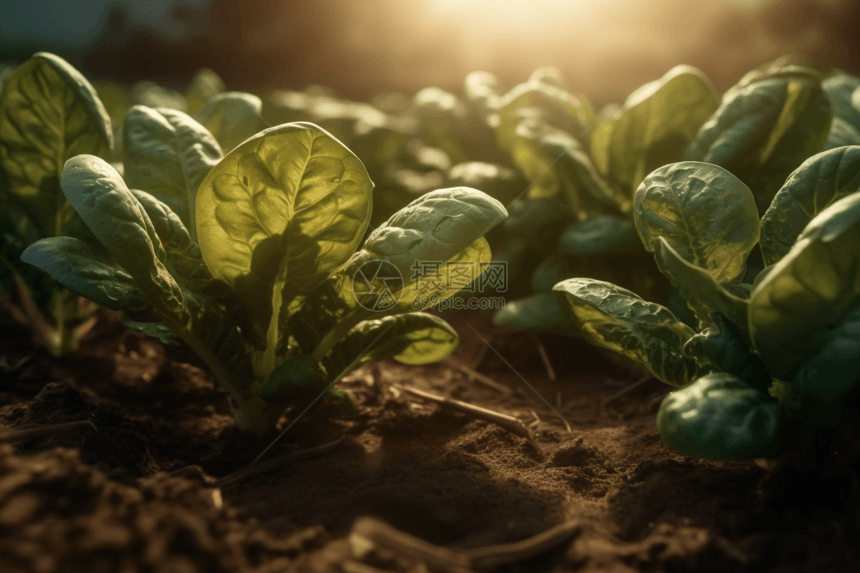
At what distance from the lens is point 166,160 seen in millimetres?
1122

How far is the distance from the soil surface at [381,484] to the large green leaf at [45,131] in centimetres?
41

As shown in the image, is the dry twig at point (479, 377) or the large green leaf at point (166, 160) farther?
the dry twig at point (479, 377)

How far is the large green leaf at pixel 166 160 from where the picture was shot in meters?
1.12

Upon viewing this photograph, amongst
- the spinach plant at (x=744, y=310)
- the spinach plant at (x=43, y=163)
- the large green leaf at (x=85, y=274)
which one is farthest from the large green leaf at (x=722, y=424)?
the spinach plant at (x=43, y=163)

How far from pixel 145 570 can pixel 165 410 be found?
29.8 inches

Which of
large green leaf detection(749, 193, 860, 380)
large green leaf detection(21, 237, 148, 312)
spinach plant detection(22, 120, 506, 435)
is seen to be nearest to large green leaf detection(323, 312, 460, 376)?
spinach plant detection(22, 120, 506, 435)

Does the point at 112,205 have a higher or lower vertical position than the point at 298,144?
lower

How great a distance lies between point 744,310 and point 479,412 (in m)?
0.58

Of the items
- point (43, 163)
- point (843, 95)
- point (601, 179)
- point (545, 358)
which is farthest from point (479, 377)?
point (843, 95)

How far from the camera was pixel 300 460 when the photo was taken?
1.00m

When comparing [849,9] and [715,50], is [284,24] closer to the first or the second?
[715,50]

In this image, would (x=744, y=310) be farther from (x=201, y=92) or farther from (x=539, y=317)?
(x=201, y=92)

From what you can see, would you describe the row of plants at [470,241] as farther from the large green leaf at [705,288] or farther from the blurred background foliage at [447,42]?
the blurred background foliage at [447,42]

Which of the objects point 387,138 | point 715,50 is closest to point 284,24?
point 387,138
